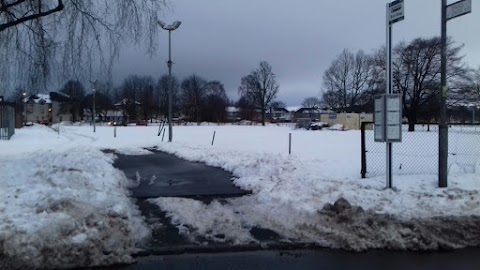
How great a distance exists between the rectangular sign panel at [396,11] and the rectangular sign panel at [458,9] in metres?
0.94

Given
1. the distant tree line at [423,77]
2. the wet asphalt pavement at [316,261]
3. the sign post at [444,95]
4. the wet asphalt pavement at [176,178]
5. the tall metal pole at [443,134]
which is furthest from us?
the distant tree line at [423,77]

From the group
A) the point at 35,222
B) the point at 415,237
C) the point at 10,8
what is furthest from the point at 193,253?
the point at 10,8

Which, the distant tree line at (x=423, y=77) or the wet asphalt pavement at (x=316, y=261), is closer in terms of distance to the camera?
the wet asphalt pavement at (x=316, y=261)

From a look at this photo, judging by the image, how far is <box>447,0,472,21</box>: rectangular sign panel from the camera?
33.8 feet

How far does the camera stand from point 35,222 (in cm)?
754

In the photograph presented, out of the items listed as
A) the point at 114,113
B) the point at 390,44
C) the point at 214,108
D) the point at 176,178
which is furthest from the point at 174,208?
the point at 114,113

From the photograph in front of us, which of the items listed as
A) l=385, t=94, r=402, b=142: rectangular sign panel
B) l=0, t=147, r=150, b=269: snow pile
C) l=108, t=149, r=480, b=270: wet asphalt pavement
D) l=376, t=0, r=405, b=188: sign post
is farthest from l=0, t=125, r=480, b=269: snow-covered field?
l=385, t=94, r=402, b=142: rectangular sign panel

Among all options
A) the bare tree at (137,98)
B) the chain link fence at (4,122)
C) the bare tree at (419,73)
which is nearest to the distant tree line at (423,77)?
the bare tree at (419,73)

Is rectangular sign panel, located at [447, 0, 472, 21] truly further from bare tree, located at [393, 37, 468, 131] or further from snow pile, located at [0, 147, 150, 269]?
bare tree, located at [393, 37, 468, 131]

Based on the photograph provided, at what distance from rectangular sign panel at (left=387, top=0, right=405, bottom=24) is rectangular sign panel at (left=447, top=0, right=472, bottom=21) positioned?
37.2 inches

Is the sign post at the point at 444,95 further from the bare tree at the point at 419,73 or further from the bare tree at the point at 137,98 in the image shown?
the bare tree at the point at 137,98

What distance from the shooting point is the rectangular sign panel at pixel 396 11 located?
425 inches

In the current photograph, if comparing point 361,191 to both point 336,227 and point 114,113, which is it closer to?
point 336,227

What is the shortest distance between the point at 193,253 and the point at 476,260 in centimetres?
374
